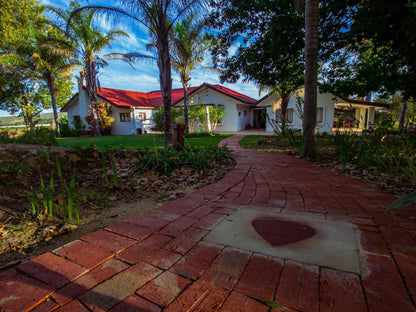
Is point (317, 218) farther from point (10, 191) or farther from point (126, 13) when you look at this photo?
point (126, 13)

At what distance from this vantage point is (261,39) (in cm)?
761

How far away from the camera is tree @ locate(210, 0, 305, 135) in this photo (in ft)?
22.3

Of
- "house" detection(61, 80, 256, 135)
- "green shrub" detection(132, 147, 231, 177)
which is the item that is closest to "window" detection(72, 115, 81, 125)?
"house" detection(61, 80, 256, 135)

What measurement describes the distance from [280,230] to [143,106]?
22075mm

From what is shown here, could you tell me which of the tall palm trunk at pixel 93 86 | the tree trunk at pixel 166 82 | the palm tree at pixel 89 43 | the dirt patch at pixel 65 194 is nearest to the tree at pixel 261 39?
the tree trunk at pixel 166 82

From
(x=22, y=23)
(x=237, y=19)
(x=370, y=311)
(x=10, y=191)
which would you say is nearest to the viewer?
(x=370, y=311)

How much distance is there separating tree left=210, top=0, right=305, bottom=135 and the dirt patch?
5008 mm

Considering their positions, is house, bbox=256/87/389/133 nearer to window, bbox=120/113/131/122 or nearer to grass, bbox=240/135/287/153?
grass, bbox=240/135/287/153

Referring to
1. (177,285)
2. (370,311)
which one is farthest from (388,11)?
(177,285)

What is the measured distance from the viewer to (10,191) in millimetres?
→ 2580

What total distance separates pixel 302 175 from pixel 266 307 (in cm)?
309

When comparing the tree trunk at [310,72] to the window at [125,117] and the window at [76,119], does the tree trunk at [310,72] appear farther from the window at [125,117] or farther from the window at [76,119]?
the window at [76,119]

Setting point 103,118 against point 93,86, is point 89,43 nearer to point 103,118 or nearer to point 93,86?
point 93,86

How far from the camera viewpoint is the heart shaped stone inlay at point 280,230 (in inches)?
64.1
